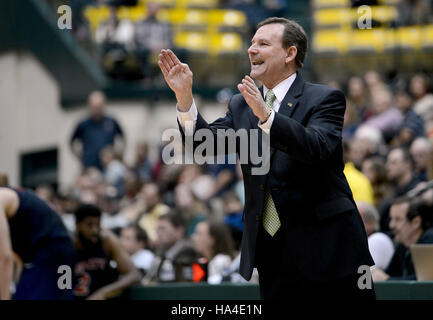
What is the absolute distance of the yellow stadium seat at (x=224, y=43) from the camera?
14.7 meters

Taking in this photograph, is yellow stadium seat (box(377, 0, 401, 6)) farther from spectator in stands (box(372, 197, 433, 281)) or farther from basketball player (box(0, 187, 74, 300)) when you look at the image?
basketball player (box(0, 187, 74, 300))

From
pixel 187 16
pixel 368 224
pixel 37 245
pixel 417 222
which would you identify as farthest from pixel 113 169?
pixel 37 245

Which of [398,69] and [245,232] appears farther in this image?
[398,69]

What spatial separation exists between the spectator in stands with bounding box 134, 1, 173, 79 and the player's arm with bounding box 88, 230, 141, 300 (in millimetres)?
7757

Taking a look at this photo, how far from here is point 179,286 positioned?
248 inches

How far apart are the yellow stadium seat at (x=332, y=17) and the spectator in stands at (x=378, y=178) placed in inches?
264

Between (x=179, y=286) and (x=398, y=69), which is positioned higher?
(x=398, y=69)

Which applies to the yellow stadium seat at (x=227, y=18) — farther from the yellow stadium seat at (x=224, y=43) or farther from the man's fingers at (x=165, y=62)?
the man's fingers at (x=165, y=62)

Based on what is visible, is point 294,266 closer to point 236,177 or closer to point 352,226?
point 352,226

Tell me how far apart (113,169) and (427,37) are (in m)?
5.98

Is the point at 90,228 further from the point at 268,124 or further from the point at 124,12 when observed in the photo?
the point at 124,12

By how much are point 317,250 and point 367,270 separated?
28 cm

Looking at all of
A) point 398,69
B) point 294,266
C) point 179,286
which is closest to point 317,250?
point 294,266
